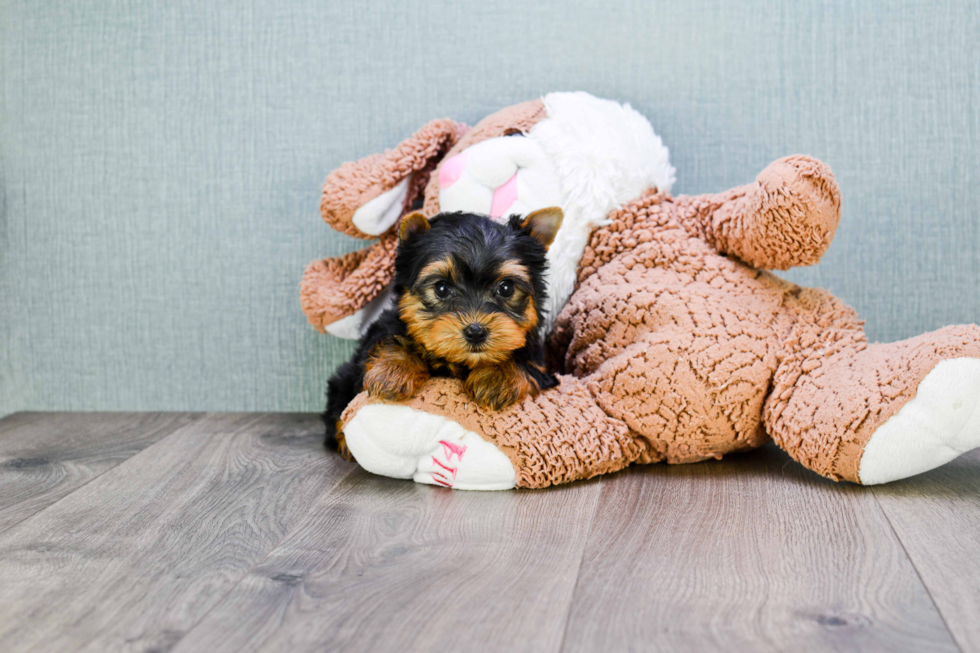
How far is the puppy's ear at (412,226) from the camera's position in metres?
1.81

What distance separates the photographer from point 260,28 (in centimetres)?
256

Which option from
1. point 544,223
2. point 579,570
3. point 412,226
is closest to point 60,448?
point 412,226

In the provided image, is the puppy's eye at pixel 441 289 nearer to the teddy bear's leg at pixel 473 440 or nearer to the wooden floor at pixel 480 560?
the teddy bear's leg at pixel 473 440

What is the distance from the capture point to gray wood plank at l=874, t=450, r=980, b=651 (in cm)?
122

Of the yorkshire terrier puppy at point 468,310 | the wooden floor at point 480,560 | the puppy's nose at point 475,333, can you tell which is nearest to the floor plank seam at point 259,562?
the wooden floor at point 480,560

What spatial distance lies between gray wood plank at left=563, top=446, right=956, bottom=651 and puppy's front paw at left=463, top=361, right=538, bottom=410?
314mm

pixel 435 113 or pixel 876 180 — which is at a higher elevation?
pixel 435 113

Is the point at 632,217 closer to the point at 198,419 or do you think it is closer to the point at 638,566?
the point at 638,566

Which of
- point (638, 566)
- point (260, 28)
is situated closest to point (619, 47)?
point (260, 28)

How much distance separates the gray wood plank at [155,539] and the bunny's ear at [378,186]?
665mm

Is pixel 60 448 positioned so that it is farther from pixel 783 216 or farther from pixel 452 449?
pixel 783 216

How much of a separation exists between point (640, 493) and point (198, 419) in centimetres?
155

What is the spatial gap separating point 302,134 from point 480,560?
1.67m

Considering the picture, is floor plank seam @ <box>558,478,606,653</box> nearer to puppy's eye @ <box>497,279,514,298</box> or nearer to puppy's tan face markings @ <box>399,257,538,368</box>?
puppy's tan face markings @ <box>399,257,538,368</box>
